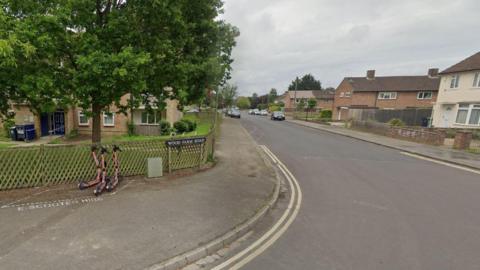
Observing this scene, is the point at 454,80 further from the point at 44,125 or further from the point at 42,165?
the point at 44,125

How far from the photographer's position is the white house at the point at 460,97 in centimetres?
2241

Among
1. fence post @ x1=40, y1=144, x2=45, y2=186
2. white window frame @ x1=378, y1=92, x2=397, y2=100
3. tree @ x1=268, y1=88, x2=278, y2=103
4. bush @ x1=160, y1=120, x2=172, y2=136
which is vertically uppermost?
tree @ x1=268, y1=88, x2=278, y2=103

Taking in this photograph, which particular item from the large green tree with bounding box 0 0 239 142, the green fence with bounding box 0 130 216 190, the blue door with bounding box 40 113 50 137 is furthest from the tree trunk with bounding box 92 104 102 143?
the blue door with bounding box 40 113 50 137

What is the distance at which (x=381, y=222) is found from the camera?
17.1ft

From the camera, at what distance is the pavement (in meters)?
3.61

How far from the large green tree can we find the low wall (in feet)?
54.5

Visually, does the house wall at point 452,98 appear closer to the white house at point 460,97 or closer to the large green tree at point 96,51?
the white house at point 460,97

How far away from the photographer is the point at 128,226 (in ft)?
14.8

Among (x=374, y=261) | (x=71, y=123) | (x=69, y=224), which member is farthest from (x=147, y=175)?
(x=71, y=123)

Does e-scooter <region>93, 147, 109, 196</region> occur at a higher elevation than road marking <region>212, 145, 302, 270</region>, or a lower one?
higher

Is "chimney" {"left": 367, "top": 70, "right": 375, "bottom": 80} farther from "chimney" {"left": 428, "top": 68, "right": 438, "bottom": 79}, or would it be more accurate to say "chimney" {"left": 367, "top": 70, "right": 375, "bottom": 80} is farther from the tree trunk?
the tree trunk

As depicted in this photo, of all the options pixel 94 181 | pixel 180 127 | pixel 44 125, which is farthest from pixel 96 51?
pixel 44 125

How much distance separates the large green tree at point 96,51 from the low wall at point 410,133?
1661cm

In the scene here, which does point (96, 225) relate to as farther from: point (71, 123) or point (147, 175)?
point (71, 123)
